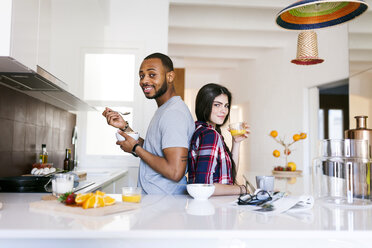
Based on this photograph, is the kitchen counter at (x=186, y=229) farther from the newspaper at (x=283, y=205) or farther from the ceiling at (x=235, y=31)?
the ceiling at (x=235, y=31)

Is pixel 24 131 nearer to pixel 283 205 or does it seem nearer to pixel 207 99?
pixel 207 99

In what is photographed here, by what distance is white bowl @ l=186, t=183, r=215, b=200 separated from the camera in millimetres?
1492

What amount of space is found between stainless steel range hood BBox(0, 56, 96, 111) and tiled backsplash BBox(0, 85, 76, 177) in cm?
7

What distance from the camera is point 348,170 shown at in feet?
4.63

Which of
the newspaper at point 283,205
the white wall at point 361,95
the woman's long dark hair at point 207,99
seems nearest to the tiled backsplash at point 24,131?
the woman's long dark hair at point 207,99

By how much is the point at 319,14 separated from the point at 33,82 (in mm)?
1667

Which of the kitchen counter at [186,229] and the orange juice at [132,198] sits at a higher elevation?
the orange juice at [132,198]

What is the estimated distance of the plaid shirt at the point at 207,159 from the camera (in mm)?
1634

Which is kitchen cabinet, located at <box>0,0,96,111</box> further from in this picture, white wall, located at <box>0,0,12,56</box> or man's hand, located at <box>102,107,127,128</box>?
man's hand, located at <box>102,107,127,128</box>

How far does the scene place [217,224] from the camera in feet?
3.46

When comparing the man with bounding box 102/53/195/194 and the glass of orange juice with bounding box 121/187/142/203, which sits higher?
the man with bounding box 102/53/195/194

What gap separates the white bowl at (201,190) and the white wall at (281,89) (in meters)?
3.72

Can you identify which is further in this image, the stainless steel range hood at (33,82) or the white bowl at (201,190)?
the stainless steel range hood at (33,82)

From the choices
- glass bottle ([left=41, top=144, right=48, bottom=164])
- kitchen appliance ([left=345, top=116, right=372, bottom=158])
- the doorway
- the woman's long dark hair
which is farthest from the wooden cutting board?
the doorway
